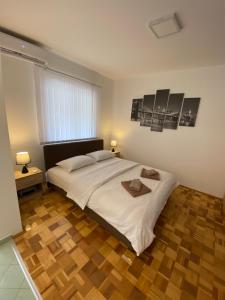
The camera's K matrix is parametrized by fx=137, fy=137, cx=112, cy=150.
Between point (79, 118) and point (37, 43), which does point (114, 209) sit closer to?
point (79, 118)

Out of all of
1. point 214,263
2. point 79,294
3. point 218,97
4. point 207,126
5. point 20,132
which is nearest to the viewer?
point 79,294

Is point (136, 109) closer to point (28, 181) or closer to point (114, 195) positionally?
point (114, 195)

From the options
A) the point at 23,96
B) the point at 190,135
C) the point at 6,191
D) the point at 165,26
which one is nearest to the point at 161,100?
the point at 190,135

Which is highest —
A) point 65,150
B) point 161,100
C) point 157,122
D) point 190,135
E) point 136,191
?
point 161,100

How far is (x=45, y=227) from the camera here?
1895 millimetres

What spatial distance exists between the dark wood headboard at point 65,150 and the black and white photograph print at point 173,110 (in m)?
1.84

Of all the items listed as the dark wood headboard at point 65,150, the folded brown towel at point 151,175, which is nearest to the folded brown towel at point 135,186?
the folded brown towel at point 151,175

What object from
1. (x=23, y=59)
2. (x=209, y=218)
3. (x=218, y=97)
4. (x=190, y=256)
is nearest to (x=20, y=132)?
(x=23, y=59)

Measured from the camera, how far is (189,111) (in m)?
2.91

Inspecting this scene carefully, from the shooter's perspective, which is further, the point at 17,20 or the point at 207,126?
the point at 207,126

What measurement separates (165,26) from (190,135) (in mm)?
2105

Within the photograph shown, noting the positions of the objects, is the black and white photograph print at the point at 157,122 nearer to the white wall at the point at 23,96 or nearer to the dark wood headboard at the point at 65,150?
the dark wood headboard at the point at 65,150

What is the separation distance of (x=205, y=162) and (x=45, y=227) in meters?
3.17

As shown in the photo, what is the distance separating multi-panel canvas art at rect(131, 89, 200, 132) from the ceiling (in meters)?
0.66
